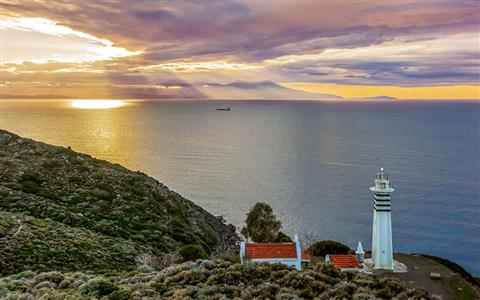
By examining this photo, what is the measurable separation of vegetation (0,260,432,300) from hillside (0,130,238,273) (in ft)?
18.7

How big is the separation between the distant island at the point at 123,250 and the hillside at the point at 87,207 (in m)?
0.10

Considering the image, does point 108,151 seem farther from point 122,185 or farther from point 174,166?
point 122,185

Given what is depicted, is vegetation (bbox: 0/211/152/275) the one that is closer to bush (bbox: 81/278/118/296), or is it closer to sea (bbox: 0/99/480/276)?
bush (bbox: 81/278/118/296)

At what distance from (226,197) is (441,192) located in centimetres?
4011

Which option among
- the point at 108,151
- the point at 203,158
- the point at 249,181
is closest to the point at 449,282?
the point at 249,181

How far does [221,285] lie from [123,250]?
1552 centimetres

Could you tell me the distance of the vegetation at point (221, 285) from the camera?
14656 mm

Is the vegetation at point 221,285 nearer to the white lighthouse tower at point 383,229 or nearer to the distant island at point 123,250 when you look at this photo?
the distant island at point 123,250

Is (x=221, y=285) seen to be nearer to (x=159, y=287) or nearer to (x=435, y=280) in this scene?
(x=159, y=287)

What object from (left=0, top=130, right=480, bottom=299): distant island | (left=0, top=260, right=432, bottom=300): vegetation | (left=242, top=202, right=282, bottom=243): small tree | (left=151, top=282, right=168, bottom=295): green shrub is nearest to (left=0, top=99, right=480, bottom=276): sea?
(left=0, top=130, right=480, bottom=299): distant island

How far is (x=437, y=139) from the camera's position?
157m

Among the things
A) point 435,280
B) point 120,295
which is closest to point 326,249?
point 435,280

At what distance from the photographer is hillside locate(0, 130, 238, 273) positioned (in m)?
28.8

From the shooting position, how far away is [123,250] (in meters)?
28.7
